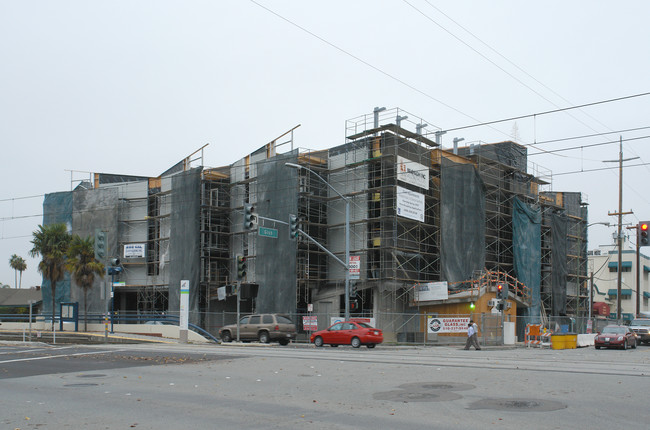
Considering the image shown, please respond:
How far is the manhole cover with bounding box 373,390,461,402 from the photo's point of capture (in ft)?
36.4

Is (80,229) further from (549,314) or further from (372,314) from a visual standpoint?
(549,314)

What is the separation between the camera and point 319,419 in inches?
370

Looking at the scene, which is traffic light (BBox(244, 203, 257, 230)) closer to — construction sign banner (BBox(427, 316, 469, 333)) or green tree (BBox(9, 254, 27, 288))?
construction sign banner (BBox(427, 316, 469, 333))

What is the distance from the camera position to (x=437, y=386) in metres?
12.8

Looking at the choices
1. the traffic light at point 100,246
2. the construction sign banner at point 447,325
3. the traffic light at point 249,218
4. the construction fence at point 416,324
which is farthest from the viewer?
the construction fence at point 416,324

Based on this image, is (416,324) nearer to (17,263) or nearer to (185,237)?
(185,237)

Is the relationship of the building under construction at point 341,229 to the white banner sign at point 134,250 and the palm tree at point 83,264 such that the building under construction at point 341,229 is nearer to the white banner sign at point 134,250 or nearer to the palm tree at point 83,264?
the white banner sign at point 134,250

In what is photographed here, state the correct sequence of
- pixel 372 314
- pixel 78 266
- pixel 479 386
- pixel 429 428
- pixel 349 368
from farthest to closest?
pixel 78 266
pixel 372 314
pixel 349 368
pixel 479 386
pixel 429 428

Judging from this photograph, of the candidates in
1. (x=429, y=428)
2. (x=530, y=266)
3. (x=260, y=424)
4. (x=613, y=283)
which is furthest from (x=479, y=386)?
(x=613, y=283)

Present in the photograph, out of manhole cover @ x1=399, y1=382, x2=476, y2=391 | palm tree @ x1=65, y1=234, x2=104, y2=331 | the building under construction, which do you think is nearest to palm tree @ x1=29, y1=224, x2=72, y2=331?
palm tree @ x1=65, y1=234, x2=104, y2=331

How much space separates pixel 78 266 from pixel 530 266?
3214 cm

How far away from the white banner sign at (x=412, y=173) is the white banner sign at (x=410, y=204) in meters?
0.84

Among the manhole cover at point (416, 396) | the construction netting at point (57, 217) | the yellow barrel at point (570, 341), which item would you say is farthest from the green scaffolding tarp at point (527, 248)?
the manhole cover at point (416, 396)

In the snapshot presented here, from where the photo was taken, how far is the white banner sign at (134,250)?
5222cm
